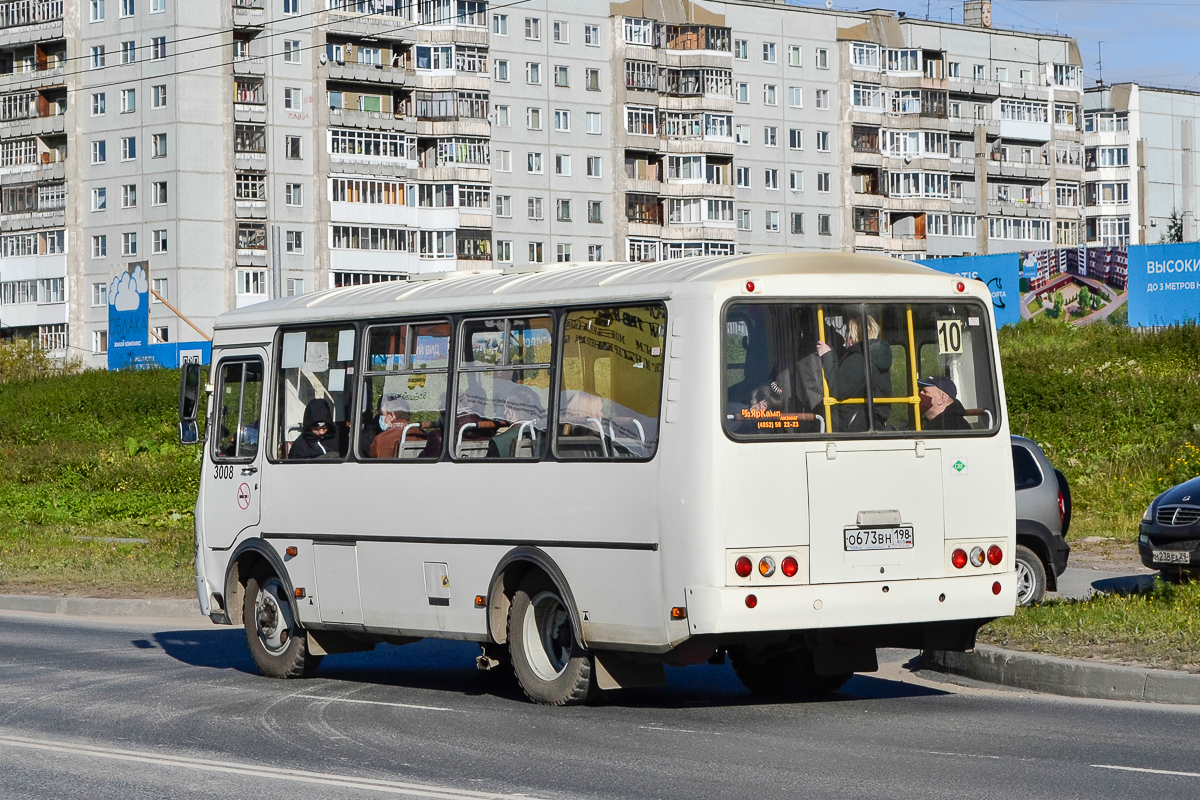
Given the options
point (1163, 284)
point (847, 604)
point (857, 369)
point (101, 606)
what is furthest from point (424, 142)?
point (847, 604)

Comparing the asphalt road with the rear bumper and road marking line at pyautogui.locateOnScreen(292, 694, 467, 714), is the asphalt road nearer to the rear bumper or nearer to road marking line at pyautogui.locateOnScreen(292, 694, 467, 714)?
road marking line at pyautogui.locateOnScreen(292, 694, 467, 714)

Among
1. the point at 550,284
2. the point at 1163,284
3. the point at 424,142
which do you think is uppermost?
the point at 424,142

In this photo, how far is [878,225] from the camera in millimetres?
113375

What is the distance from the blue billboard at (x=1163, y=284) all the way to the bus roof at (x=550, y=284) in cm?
2675

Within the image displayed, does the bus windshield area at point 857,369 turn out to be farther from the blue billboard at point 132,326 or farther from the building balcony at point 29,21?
the building balcony at point 29,21

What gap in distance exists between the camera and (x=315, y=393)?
43.6ft

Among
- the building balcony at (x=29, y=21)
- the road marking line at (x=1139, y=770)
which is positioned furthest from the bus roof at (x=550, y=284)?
the building balcony at (x=29, y=21)

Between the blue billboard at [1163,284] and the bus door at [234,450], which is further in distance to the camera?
the blue billboard at [1163,284]

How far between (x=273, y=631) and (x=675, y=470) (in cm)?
465

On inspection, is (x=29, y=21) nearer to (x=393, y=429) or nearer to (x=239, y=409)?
(x=239, y=409)

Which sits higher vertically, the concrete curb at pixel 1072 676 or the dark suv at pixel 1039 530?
the dark suv at pixel 1039 530

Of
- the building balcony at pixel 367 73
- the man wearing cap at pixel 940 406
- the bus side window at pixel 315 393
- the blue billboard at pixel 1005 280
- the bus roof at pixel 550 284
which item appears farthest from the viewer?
the building balcony at pixel 367 73

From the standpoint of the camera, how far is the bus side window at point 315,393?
13.0m

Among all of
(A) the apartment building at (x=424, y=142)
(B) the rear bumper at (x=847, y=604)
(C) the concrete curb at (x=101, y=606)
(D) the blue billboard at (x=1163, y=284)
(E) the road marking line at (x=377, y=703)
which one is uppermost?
(A) the apartment building at (x=424, y=142)
